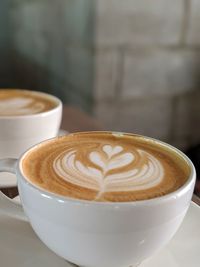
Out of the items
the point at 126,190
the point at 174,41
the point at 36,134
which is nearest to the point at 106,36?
the point at 174,41

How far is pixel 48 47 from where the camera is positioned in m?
2.07

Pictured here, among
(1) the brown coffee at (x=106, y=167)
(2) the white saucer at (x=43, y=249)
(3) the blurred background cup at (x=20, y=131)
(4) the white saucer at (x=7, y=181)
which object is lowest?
(4) the white saucer at (x=7, y=181)

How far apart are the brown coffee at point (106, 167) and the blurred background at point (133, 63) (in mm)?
997

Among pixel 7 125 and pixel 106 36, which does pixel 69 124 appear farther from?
pixel 106 36

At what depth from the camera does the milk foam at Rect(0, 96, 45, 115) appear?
76 centimetres

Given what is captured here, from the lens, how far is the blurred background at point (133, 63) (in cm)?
151

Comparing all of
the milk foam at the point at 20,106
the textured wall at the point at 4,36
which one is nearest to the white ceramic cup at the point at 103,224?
the milk foam at the point at 20,106

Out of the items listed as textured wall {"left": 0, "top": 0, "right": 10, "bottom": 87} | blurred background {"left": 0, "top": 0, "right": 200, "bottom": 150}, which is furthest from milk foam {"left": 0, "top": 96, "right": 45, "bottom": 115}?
textured wall {"left": 0, "top": 0, "right": 10, "bottom": 87}

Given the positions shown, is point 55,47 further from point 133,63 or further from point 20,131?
point 20,131

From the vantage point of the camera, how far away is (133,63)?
1575mm

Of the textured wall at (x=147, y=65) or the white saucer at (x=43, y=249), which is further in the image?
the textured wall at (x=147, y=65)

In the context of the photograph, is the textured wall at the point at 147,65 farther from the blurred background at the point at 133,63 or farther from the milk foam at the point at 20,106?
the milk foam at the point at 20,106

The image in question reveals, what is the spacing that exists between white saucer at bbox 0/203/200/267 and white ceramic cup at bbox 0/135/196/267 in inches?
1.3

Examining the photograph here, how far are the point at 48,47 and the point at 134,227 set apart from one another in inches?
70.2
